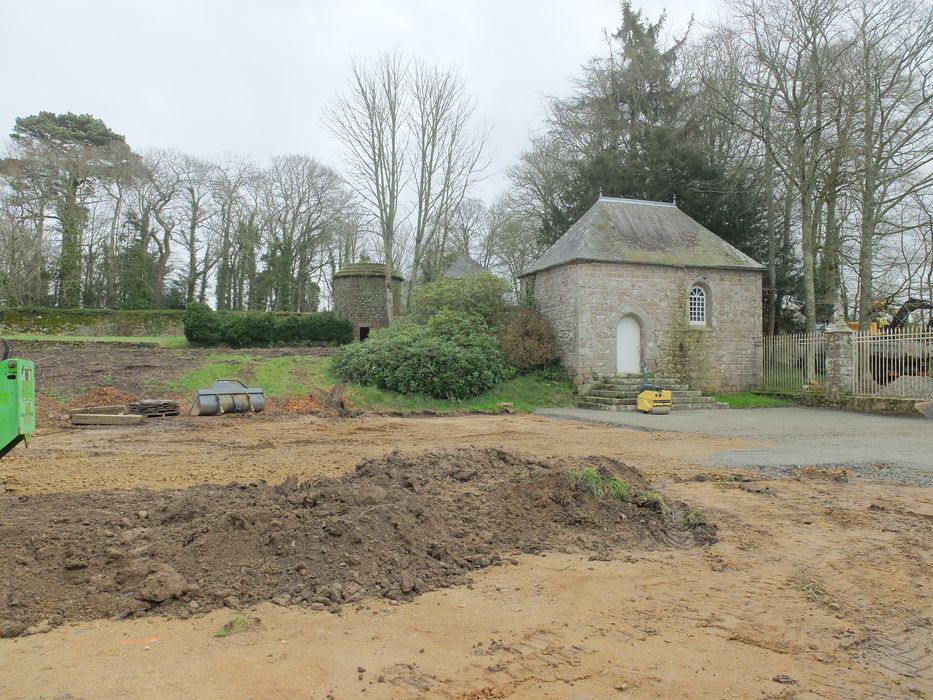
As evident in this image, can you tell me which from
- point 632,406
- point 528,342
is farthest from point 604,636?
point 528,342

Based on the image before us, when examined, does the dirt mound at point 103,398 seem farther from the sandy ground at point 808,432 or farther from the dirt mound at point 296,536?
the sandy ground at point 808,432

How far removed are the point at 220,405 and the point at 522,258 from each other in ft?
89.5

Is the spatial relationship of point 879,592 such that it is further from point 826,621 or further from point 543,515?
point 543,515

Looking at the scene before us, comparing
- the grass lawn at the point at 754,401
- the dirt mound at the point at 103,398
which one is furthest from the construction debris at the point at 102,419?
the grass lawn at the point at 754,401

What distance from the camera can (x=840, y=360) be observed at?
18344mm

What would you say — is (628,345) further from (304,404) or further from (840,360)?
(304,404)

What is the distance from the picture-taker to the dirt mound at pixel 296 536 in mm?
4203

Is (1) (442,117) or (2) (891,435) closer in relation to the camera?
(2) (891,435)

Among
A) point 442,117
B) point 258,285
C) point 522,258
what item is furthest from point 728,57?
point 258,285

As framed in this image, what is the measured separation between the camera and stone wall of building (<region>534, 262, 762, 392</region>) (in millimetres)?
20984

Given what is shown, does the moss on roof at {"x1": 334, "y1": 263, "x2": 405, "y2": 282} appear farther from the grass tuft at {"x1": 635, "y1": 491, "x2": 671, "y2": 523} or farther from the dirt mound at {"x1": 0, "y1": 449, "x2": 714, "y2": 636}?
the grass tuft at {"x1": 635, "y1": 491, "x2": 671, "y2": 523}

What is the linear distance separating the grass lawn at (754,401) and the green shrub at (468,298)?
789cm

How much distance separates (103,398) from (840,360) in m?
19.4

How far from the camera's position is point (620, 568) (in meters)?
4.92
